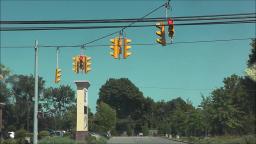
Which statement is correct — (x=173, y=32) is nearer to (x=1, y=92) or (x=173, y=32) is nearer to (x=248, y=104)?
(x=248, y=104)

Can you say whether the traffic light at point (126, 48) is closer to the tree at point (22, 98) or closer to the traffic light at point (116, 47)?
the traffic light at point (116, 47)

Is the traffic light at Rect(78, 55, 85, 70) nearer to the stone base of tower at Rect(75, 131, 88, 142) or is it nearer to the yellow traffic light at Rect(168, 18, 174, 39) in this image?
the yellow traffic light at Rect(168, 18, 174, 39)

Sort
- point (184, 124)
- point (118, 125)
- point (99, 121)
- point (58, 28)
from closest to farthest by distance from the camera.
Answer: point (58, 28)
point (184, 124)
point (99, 121)
point (118, 125)

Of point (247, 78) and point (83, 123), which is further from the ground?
point (247, 78)

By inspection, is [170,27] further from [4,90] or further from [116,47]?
[4,90]

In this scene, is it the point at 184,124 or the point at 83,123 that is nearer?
the point at 83,123

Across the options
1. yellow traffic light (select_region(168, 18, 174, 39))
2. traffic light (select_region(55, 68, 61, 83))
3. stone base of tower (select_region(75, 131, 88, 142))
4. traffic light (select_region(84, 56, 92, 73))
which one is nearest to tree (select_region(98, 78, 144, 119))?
stone base of tower (select_region(75, 131, 88, 142))

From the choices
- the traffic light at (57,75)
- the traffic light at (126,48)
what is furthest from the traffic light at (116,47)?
the traffic light at (57,75)

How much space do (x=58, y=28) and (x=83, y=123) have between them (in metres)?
48.7

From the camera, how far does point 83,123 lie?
69938 mm

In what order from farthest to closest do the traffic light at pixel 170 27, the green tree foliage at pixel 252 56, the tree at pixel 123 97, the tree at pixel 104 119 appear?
1. the tree at pixel 123 97
2. the tree at pixel 104 119
3. the green tree foliage at pixel 252 56
4. the traffic light at pixel 170 27

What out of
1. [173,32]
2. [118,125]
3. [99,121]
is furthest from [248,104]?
[118,125]

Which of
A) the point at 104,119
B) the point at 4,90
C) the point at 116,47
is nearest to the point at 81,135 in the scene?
the point at 116,47

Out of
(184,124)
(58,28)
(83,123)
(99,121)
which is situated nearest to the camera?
(58,28)
